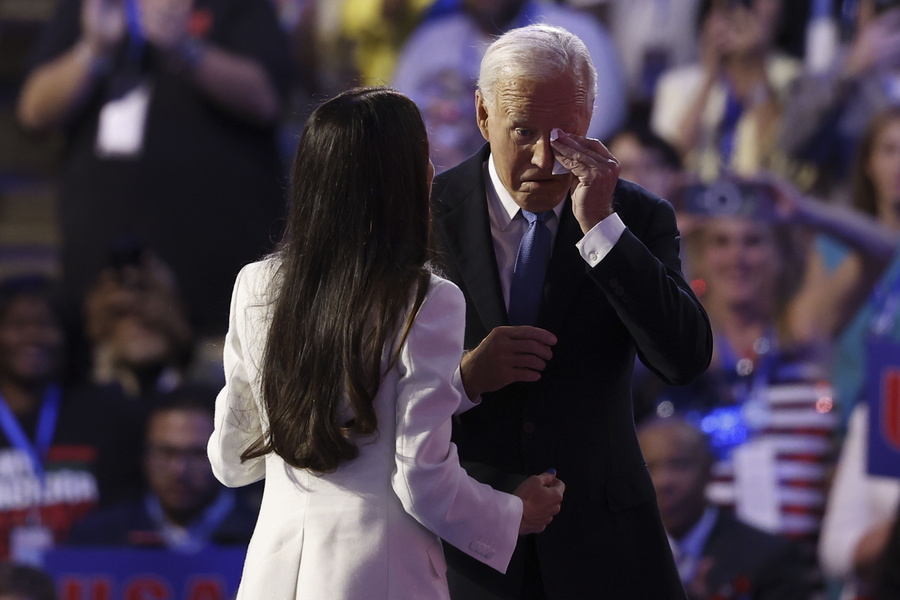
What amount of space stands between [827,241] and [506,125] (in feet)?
9.05

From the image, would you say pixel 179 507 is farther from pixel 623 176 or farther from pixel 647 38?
pixel 647 38

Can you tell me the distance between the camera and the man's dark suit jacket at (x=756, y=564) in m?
4.09

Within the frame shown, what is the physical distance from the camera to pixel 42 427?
470cm

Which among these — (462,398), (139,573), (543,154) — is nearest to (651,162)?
(139,573)

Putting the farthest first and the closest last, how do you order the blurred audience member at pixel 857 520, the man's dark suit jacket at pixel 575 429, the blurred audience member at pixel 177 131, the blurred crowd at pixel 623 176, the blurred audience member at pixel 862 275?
the blurred audience member at pixel 177 131, the blurred audience member at pixel 862 275, the blurred crowd at pixel 623 176, the blurred audience member at pixel 857 520, the man's dark suit jacket at pixel 575 429

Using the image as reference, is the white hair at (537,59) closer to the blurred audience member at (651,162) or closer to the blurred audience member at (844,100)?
the blurred audience member at (651,162)

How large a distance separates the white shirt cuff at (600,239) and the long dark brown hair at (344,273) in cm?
24

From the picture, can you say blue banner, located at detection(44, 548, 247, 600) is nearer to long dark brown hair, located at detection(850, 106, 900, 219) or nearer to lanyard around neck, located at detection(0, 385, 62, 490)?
lanyard around neck, located at detection(0, 385, 62, 490)

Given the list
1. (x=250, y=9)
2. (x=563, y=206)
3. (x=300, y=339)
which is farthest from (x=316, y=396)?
(x=250, y=9)

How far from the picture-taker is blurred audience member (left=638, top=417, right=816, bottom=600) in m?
4.10

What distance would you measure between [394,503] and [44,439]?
10.3 feet

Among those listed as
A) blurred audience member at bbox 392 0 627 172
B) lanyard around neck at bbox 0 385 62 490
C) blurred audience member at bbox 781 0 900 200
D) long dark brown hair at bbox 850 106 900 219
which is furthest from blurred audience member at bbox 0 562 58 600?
long dark brown hair at bbox 850 106 900 219

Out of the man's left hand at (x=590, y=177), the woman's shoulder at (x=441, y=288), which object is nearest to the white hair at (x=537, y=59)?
the man's left hand at (x=590, y=177)

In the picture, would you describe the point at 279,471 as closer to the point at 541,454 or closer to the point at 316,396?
the point at 316,396
